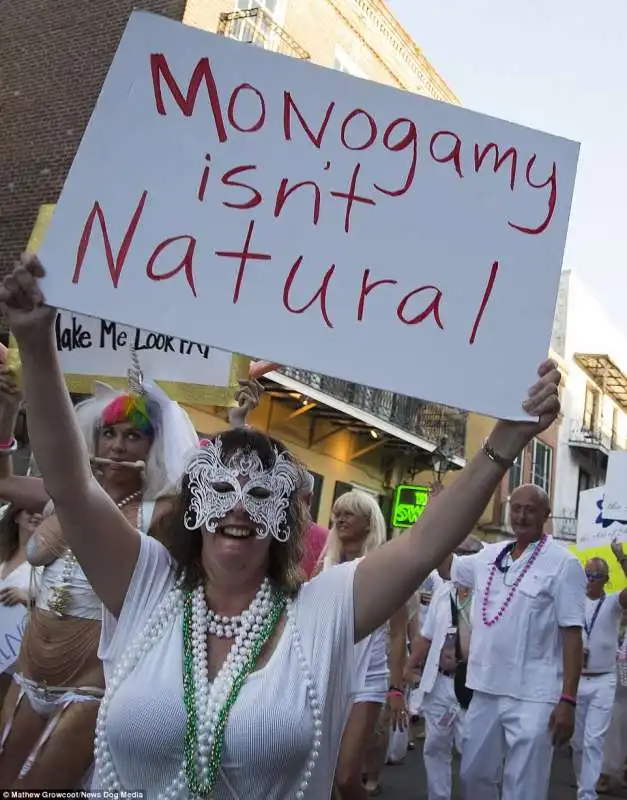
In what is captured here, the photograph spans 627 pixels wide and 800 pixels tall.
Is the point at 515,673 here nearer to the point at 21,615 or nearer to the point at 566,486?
the point at 21,615

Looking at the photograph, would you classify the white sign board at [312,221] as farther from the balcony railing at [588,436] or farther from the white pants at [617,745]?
the balcony railing at [588,436]

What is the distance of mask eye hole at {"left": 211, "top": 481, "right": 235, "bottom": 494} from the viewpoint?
220 centimetres

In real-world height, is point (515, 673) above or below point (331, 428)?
below

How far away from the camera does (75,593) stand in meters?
3.21

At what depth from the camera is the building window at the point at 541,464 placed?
28594 mm

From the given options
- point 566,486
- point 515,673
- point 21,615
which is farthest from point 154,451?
point 566,486

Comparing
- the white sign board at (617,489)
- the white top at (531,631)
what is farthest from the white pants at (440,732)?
the white sign board at (617,489)

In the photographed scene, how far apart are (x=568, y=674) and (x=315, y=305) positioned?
3.32 m

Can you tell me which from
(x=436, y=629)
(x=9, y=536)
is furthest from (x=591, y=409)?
(x=9, y=536)

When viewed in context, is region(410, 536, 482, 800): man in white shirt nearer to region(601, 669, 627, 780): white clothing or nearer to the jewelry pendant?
region(601, 669, 627, 780): white clothing

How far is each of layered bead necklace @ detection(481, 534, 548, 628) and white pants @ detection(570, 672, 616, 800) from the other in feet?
8.05

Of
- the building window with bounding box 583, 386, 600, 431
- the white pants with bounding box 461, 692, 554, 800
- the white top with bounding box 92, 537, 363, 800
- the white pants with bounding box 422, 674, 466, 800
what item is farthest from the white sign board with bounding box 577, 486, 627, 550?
the building window with bounding box 583, 386, 600, 431

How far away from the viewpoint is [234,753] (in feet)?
6.39

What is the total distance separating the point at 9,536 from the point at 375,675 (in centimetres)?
238
